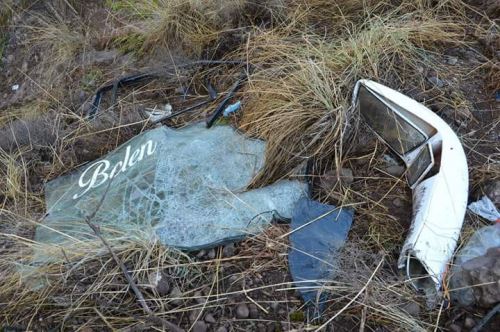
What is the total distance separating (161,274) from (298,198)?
0.64m

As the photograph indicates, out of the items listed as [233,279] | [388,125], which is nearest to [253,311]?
[233,279]

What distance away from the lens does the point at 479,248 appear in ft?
6.14

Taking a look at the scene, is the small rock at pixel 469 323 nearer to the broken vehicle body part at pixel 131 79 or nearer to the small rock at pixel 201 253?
the small rock at pixel 201 253

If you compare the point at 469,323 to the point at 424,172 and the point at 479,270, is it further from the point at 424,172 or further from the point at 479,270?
the point at 424,172

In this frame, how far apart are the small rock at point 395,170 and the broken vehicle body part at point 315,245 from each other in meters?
0.29

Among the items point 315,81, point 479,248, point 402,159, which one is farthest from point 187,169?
point 479,248

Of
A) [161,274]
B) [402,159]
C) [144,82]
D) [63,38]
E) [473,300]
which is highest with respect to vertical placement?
[63,38]

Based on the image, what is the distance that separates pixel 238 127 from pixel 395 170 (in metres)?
0.77

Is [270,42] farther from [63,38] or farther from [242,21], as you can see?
[63,38]

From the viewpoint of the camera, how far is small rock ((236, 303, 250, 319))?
1833 millimetres

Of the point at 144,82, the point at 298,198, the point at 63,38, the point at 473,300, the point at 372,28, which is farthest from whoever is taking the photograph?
the point at 63,38

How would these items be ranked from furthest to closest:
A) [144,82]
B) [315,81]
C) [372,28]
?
[144,82]
[372,28]
[315,81]

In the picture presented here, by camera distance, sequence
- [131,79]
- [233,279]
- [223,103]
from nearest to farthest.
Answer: [233,279] < [223,103] < [131,79]

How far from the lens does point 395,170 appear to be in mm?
2230
